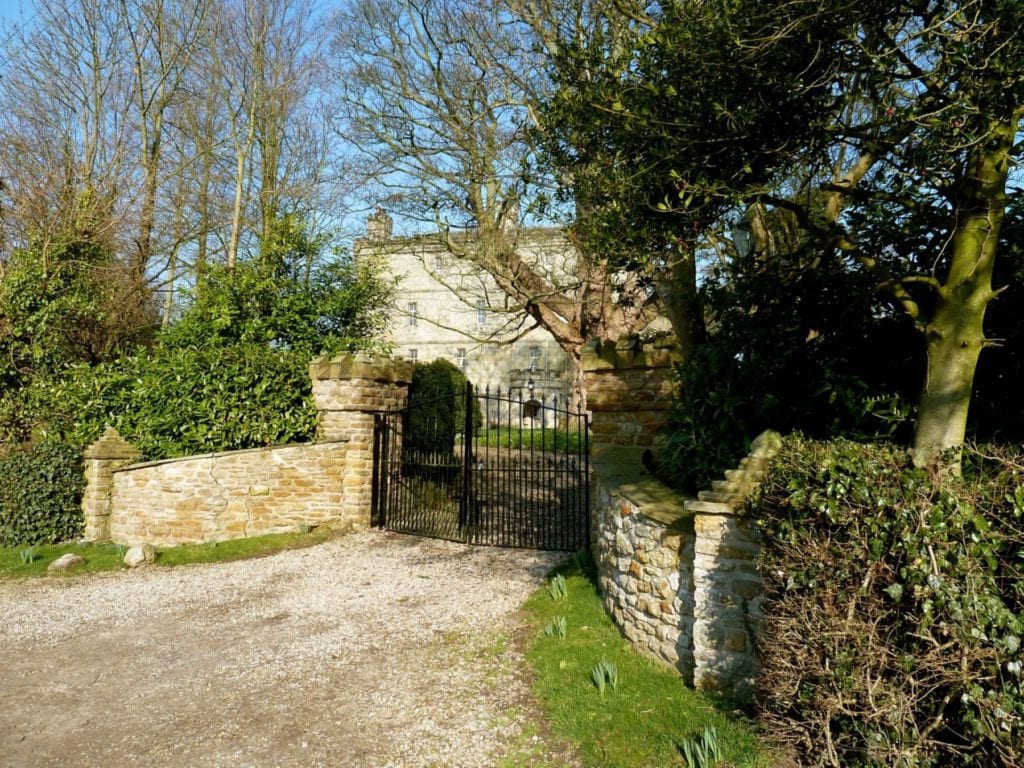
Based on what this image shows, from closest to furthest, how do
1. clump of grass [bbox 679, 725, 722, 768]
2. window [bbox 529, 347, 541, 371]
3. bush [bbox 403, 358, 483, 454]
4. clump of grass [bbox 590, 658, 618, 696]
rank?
clump of grass [bbox 679, 725, 722, 768]
clump of grass [bbox 590, 658, 618, 696]
bush [bbox 403, 358, 483, 454]
window [bbox 529, 347, 541, 371]

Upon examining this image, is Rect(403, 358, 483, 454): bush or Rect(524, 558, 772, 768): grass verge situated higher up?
Rect(403, 358, 483, 454): bush

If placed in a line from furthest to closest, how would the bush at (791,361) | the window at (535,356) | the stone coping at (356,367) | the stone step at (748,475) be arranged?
the window at (535,356) → the stone coping at (356,367) → the bush at (791,361) → the stone step at (748,475)

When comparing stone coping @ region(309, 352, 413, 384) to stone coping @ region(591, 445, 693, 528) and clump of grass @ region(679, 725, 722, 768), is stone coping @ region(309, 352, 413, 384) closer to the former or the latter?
stone coping @ region(591, 445, 693, 528)

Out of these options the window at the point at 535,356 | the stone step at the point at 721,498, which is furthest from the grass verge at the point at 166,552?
the window at the point at 535,356

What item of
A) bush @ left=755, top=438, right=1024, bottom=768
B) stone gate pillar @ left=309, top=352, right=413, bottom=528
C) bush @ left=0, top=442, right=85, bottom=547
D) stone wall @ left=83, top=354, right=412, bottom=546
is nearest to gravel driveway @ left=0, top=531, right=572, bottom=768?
stone wall @ left=83, top=354, right=412, bottom=546

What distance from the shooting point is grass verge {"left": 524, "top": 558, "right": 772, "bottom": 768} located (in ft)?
11.3

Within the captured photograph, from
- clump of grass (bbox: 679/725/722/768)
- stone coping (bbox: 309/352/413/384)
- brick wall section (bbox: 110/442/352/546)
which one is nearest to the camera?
clump of grass (bbox: 679/725/722/768)

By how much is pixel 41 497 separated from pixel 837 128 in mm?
10742

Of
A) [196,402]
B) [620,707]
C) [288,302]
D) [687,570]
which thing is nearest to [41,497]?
[196,402]

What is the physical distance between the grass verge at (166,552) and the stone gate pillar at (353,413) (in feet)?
2.10

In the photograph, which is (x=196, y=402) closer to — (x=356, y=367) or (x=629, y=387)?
(x=356, y=367)

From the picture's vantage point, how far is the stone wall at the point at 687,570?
3939mm

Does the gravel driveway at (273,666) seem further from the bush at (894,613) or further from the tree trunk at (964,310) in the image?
the tree trunk at (964,310)

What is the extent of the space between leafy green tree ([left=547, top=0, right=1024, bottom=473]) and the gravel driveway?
3.27 meters
